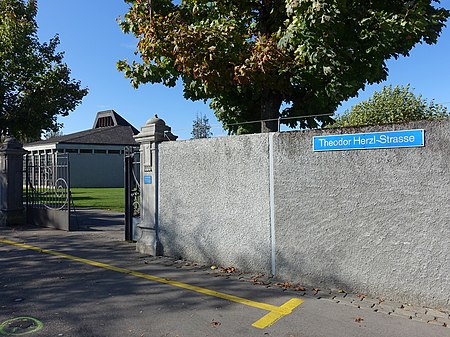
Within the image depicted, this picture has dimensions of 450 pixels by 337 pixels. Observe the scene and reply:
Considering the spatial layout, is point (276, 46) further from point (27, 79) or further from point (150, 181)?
point (27, 79)

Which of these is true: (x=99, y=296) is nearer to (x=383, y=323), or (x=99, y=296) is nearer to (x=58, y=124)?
(x=383, y=323)

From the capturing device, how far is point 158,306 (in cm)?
470

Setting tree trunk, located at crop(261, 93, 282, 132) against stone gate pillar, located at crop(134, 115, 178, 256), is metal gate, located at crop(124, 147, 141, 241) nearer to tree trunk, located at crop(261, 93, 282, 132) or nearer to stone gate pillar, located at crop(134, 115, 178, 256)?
stone gate pillar, located at crop(134, 115, 178, 256)

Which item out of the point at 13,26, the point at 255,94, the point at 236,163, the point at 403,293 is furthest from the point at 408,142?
the point at 13,26

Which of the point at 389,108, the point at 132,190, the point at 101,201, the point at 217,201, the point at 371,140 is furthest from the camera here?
the point at 389,108

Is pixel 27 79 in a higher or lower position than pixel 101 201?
higher

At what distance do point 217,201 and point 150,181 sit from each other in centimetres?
174

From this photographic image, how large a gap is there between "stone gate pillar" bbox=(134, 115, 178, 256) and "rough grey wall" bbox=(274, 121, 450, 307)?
263 cm

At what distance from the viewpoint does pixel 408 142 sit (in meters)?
4.62

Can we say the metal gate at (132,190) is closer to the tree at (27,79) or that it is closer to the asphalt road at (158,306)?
the asphalt road at (158,306)

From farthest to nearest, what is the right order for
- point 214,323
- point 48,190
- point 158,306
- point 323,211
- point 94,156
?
point 94,156 → point 48,190 → point 323,211 → point 158,306 → point 214,323

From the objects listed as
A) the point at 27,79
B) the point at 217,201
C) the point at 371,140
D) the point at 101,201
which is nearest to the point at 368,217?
the point at 371,140

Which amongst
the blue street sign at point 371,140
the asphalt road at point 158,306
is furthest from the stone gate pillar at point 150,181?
the blue street sign at point 371,140

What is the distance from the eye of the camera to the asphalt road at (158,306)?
4.02m
